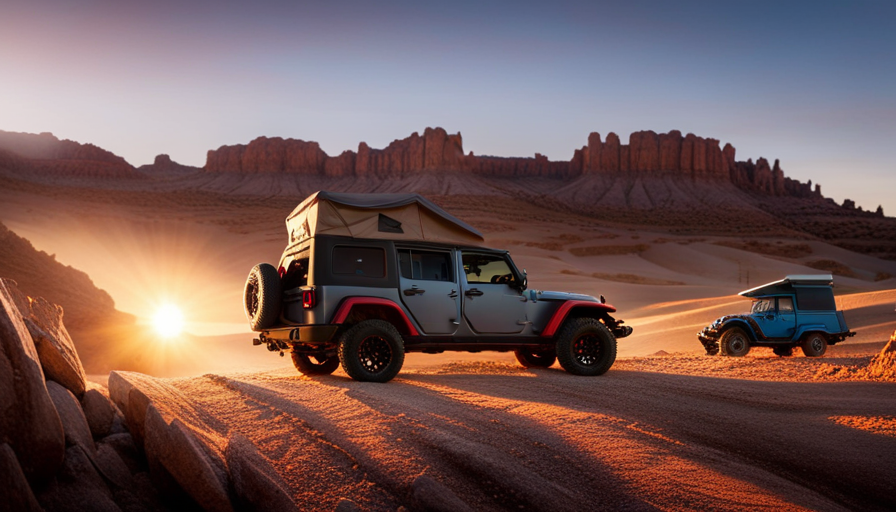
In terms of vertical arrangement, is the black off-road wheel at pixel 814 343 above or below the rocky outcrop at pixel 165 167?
below

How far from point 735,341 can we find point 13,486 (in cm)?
1493

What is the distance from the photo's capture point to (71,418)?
5.27m

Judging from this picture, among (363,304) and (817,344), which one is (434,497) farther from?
(817,344)

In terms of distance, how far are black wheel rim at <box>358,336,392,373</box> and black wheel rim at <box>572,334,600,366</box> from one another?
3.17 metres

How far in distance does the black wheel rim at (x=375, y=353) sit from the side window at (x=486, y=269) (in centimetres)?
174

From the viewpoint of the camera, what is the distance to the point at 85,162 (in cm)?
15562

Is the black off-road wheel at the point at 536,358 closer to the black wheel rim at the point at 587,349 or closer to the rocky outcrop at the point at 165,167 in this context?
the black wheel rim at the point at 587,349

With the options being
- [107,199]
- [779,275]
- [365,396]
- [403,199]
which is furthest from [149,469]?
[107,199]

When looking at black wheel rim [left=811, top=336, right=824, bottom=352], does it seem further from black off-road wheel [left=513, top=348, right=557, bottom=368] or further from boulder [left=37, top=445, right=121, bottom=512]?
boulder [left=37, top=445, right=121, bottom=512]

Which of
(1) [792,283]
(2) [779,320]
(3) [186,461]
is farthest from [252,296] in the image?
(1) [792,283]

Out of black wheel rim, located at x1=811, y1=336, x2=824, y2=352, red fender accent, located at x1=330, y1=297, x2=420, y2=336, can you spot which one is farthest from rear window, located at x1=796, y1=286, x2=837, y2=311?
red fender accent, located at x1=330, y1=297, x2=420, y2=336

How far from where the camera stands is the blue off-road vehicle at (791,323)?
1537cm

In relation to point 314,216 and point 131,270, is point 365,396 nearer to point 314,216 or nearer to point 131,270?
point 314,216

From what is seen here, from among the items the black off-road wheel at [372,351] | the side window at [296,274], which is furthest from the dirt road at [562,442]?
the side window at [296,274]
